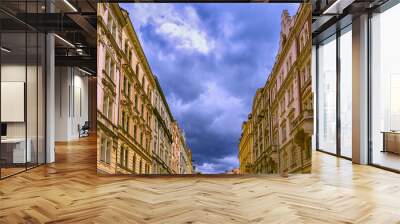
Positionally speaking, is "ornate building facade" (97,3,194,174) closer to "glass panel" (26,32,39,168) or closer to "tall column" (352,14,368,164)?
"glass panel" (26,32,39,168)

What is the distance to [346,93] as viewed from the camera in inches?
361

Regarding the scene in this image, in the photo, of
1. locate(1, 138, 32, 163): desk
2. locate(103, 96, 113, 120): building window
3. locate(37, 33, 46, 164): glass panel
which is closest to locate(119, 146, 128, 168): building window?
locate(103, 96, 113, 120): building window

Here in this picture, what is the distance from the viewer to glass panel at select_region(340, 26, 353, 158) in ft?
28.8

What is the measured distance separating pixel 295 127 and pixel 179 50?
2366 mm

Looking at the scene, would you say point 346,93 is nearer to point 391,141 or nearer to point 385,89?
point 385,89

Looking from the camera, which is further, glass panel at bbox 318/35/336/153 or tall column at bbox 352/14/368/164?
glass panel at bbox 318/35/336/153

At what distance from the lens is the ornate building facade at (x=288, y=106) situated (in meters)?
5.99

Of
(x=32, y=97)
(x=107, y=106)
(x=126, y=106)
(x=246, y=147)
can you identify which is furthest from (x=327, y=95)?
(x=32, y=97)

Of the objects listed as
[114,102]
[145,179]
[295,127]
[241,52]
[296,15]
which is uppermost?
[296,15]

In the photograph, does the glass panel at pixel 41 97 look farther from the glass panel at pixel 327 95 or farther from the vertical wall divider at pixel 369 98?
the glass panel at pixel 327 95

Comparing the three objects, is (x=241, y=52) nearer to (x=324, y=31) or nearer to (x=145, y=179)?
(x=145, y=179)

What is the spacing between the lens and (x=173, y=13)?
6.06 metres

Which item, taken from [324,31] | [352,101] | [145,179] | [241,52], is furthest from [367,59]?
[145,179]

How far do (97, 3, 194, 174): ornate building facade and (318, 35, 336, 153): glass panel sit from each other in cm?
602
